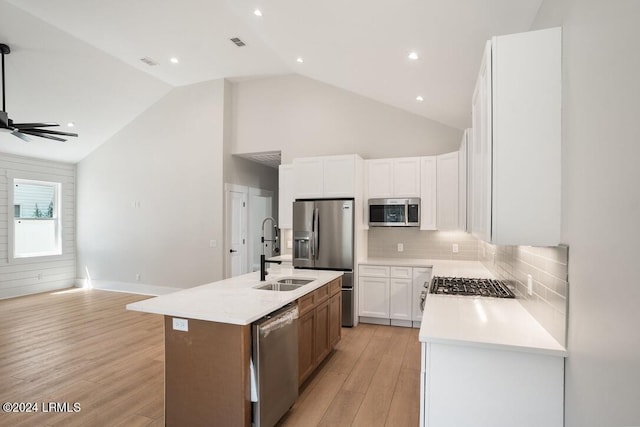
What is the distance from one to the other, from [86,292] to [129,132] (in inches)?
137

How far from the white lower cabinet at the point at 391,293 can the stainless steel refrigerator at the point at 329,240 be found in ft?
0.75

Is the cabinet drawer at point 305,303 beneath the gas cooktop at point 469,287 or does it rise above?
beneath

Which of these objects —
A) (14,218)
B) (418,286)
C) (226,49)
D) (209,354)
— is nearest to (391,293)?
(418,286)

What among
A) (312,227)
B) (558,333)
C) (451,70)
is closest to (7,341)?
(312,227)

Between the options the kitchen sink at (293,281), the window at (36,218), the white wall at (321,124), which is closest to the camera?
the kitchen sink at (293,281)

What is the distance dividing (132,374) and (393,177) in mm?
3939

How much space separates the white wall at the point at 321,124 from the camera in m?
5.04

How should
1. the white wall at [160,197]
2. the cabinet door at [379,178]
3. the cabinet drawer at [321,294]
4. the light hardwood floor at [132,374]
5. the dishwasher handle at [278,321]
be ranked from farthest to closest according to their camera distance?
the white wall at [160,197]
the cabinet door at [379,178]
the cabinet drawer at [321,294]
the light hardwood floor at [132,374]
the dishwasher handle at [278,321]

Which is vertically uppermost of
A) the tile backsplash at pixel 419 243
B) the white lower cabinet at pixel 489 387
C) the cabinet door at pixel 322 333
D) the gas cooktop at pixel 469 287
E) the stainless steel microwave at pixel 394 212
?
the stainless steel microwave at pixel 394 212

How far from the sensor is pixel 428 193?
4.64m

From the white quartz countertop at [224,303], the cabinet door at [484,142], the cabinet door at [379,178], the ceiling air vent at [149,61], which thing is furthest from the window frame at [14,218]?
the cabinet door at [484,142]

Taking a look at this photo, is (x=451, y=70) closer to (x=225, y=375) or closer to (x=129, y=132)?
(x=225, y=375)

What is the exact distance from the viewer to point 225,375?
6.72 ft

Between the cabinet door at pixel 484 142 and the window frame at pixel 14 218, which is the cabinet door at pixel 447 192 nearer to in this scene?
the cabinet door at pixel 484 142
